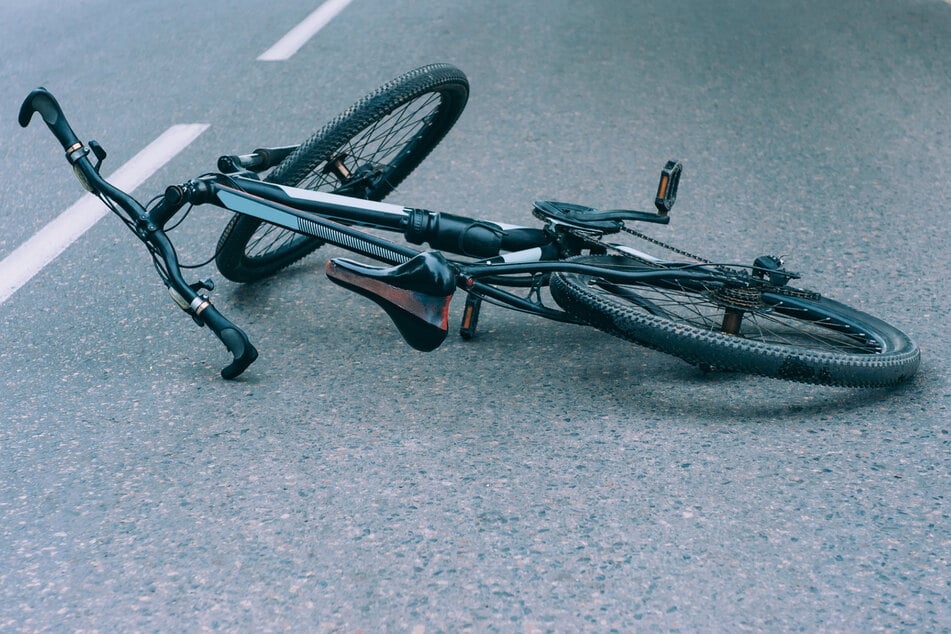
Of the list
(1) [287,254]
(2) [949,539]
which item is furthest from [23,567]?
Result: (2) [949,539]

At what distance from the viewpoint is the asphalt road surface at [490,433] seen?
2.18 meters

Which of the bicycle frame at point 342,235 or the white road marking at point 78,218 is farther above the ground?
the bicycle frame at point 342,235

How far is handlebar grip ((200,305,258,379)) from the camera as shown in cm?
307

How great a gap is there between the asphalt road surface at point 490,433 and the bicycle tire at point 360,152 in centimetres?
15

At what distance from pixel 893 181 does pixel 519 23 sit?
3786 mm

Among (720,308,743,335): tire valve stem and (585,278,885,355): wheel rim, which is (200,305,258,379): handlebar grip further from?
(720,308,743,335): tire valve stem

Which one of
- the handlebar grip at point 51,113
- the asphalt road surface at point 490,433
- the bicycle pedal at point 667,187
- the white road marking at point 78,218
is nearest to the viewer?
the asphalt road surface at point 490,433

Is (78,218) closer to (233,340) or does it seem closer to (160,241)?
(160,241)

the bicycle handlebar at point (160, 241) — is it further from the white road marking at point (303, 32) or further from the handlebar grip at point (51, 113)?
the white road marking at point (303, 32)

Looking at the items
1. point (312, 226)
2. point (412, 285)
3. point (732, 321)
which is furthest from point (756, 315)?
point (312, 226)

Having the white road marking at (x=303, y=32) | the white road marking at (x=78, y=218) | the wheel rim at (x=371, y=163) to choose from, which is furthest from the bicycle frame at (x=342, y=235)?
the white road marking at (x=303, y=32)

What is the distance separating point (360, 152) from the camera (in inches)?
156

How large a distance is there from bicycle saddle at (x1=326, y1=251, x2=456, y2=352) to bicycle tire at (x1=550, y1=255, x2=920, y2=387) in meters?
0.38

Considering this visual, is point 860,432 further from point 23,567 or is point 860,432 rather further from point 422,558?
point 23,567
